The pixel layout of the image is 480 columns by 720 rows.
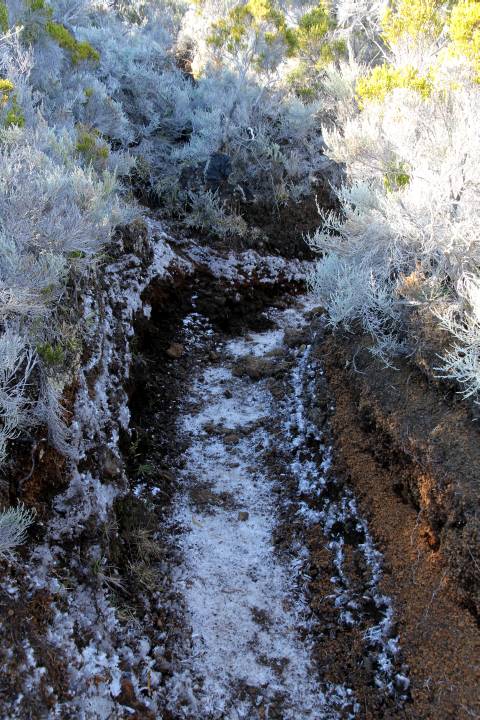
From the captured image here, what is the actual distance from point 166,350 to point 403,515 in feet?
12.0

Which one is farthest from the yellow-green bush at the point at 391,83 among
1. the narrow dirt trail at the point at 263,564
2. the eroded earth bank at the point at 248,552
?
the narrow dirt trail at the point at 263,564

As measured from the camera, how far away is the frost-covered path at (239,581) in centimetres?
311

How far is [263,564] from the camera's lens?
13.1 ft

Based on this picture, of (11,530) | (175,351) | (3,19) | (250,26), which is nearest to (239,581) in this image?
(11,530)

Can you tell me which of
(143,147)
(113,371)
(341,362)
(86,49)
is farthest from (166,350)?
(86,49)

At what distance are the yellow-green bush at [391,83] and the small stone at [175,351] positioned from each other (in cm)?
371

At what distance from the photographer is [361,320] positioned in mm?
5539

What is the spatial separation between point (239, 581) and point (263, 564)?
254 mm

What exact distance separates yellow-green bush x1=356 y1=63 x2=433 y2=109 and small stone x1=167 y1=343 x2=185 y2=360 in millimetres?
3706

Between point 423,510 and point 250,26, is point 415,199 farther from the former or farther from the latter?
point 250,26

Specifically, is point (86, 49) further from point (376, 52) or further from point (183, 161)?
point (376, 52)

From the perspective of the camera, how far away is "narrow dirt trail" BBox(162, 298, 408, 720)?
313 cm

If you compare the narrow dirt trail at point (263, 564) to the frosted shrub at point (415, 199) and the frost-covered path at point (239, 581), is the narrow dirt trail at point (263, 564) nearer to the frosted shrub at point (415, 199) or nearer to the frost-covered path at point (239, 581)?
the frost-covered path at point (239, 581)

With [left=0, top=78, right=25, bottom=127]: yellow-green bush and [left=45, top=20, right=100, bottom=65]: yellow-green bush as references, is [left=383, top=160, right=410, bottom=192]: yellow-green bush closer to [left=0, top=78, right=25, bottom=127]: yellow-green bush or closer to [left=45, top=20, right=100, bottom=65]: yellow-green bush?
[left=0, top=78, right=25, bottom=127]: yellow-green bush
